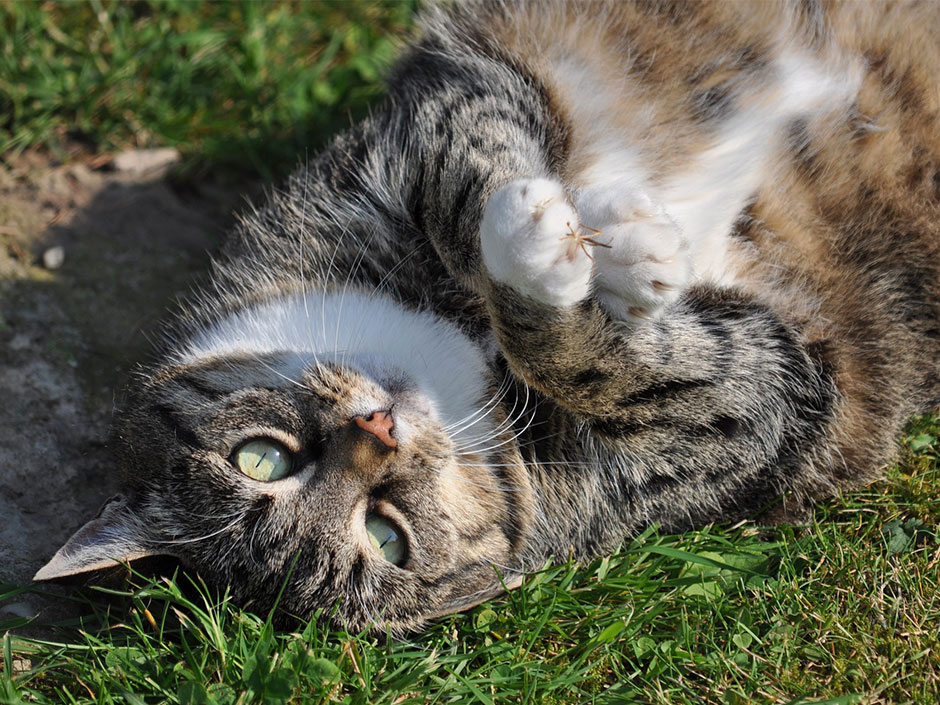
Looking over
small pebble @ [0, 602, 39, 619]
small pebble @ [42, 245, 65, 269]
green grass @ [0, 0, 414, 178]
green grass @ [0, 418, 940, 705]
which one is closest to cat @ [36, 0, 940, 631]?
green grass @ [0, 418, 940, 705]

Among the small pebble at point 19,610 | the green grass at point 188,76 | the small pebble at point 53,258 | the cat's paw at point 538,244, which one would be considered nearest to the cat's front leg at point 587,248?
the cat's paw at point 538,244

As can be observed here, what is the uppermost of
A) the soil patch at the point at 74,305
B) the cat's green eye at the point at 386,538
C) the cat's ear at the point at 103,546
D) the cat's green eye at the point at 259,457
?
the cat's green eye at the point at 259,457

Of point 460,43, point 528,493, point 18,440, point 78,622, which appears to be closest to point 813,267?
point 528,493

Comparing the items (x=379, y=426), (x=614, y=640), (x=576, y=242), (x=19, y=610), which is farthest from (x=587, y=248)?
(x=19, y=610)

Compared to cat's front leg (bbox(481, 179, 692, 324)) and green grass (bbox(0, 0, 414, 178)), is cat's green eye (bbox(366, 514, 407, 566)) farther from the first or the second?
green grass (bbox(0, 0, 414, 178))

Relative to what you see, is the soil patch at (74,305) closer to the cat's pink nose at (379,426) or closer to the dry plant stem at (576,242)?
the cat's pink nose at (379,426)

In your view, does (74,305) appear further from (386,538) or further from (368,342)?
(386,538)
